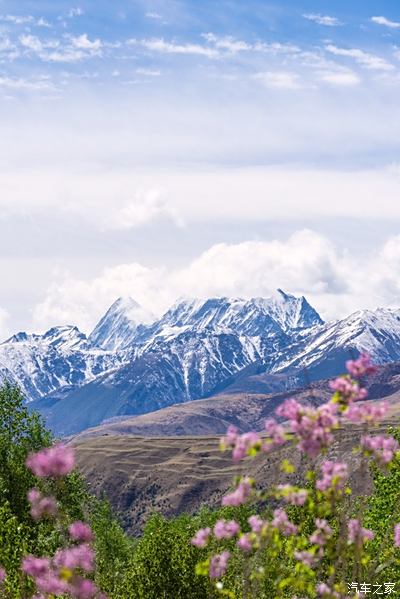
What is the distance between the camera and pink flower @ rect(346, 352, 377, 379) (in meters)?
12.0

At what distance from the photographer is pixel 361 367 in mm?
12039

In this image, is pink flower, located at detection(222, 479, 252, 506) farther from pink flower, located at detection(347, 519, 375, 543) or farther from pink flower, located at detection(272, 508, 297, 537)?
pink flower, located at detection(347, 519, 375, 543)

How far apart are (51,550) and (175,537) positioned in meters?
10.2

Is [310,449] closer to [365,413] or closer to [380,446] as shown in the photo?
[365,413]

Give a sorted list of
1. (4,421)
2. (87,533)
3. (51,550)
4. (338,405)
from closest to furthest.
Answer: (338,405), (87,533), (51,550), (4,421)

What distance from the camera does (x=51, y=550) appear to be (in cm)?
5047

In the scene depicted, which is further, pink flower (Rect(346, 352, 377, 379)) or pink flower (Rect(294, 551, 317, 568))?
pink flower (Rect(294, 551, 317, 568))

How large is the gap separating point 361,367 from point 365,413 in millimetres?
803

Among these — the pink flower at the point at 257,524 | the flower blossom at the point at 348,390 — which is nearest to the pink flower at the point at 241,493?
the pink flower at the point at 257,524

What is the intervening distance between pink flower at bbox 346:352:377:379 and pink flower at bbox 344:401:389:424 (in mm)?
539

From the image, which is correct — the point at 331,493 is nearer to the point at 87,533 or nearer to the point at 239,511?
the point at 87,533

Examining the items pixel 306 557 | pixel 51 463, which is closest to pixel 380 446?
pixel 306 557

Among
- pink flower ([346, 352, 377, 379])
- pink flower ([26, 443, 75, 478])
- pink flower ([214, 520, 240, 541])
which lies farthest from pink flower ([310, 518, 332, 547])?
pink flower ([26, 443, 75, 478])

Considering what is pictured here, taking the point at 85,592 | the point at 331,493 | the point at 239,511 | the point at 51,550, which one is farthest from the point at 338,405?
the point at 239,511
